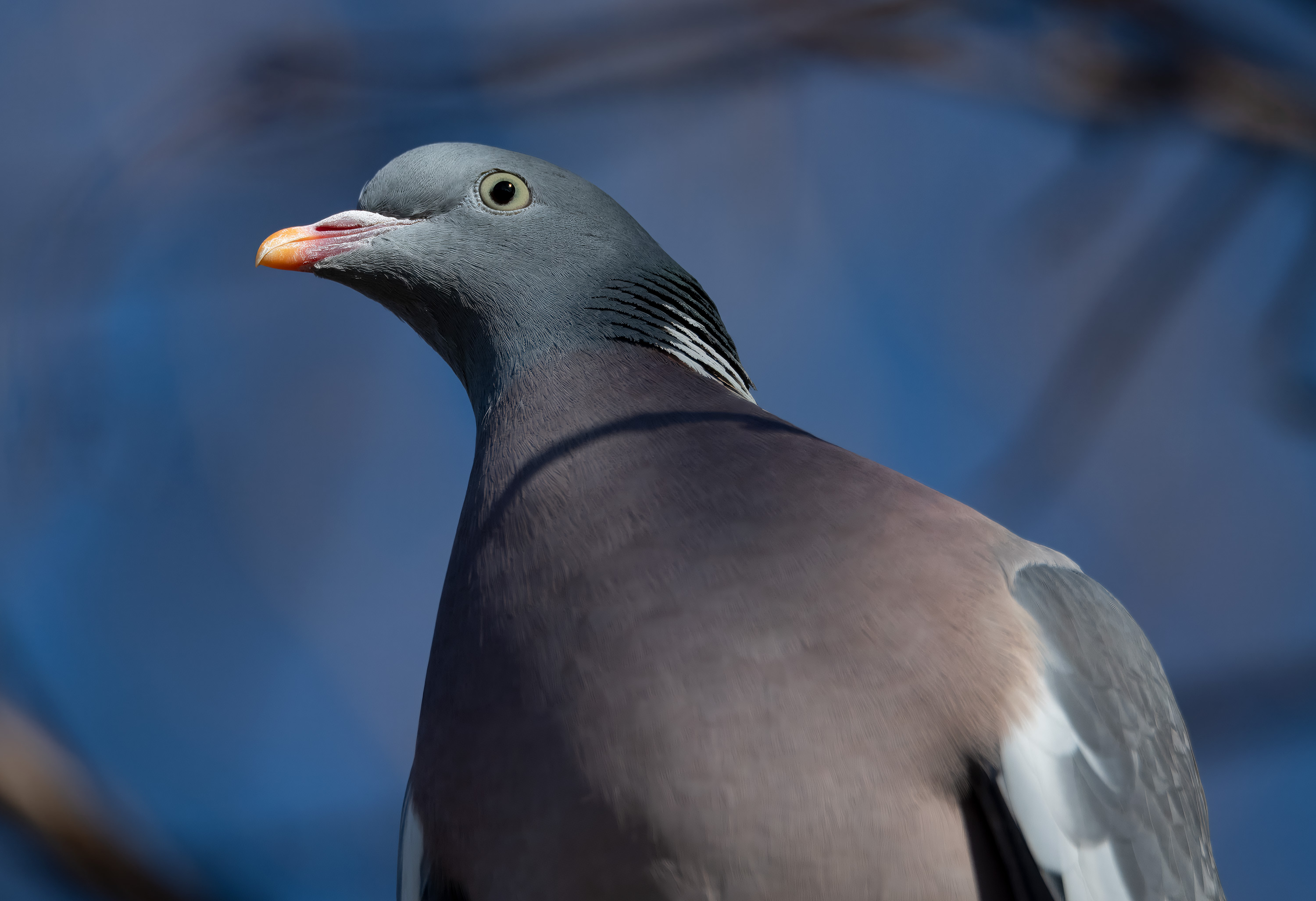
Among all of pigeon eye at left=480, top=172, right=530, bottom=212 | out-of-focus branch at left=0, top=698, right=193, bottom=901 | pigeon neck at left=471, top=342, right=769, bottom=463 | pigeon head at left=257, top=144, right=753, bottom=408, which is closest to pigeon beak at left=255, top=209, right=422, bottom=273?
pigeon head at left=257, top=144, right=753, bottom=408

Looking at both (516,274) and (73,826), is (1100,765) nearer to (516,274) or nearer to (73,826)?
(516,274)

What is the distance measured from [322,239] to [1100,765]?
1876mm

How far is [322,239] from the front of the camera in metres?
2.53

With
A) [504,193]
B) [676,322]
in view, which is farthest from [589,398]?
[504,193]

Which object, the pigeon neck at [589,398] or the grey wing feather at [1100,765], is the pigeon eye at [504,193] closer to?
the pigeon neck at [589,398]

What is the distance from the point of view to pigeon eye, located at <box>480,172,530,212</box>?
258 centimetres

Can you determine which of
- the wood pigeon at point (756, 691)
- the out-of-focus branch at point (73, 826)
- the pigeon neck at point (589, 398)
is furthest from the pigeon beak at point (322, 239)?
the out-of-focus branch at point (73, 826)

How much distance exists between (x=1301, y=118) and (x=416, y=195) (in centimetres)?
190

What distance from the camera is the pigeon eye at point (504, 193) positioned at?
2.58 m

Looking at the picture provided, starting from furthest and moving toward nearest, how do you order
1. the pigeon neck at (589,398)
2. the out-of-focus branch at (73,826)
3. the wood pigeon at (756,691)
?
the out-of-focus branch at (73,826)
the pigeon neck at (589,398)
the wood pigeon at (756,691)

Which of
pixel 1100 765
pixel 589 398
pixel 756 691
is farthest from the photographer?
pixel 589 398

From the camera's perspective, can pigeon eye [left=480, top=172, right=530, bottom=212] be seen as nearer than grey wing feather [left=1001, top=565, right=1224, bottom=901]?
No

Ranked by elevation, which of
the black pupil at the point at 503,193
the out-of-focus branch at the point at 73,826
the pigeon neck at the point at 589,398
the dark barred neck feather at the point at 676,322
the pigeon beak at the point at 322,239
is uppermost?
the black pupil at the point at 503,193

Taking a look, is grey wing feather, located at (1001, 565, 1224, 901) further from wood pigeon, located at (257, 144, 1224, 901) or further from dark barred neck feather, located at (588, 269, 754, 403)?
dark barred neck feather, located at (588, 269, 754, 403)
